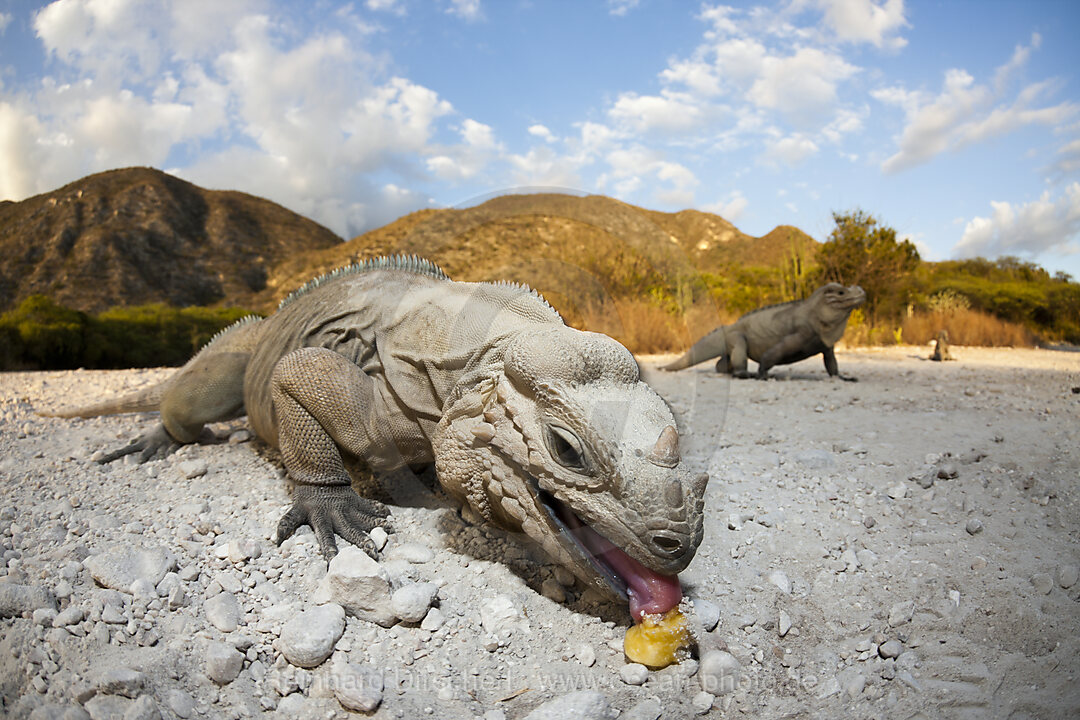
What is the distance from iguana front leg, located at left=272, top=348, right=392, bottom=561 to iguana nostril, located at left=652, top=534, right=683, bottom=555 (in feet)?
5.62

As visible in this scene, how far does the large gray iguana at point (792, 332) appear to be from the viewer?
8.91 m

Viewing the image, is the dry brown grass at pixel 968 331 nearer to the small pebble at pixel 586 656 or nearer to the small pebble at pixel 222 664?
the small pebble at pixel 586 656

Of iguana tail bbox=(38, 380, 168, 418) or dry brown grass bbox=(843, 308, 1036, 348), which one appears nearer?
iguana tail bbox=(38, 380, 168, 418)

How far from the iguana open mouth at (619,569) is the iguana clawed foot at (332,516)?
1.14 metres

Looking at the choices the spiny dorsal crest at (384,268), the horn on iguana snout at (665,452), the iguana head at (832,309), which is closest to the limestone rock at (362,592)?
the horn on iguana snout at (665,452)

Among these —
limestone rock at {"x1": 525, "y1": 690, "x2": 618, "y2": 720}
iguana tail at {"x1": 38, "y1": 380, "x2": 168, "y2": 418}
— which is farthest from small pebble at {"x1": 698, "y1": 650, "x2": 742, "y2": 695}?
iguana tail at {"x1": 38, "y1": 380, "x2": 168, "y2": 418}

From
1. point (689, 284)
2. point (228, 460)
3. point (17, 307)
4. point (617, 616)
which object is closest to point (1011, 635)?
point (617, 616)

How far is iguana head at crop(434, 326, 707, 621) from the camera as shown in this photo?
1872mm

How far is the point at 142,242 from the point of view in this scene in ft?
45.6

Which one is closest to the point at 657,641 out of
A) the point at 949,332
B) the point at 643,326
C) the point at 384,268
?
the point at 384,268

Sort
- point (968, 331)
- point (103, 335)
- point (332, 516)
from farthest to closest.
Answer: point (968, 331) < point (103, 335) < point (332, 516)

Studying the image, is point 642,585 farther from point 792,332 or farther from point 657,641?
point 792,332

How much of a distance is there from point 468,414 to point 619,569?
854 mm

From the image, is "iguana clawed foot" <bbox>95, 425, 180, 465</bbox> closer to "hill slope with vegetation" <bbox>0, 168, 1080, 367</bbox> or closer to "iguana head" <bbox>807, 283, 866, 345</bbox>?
"hill slope with vegetation" <bbox>0, 168, 1080, 367</bbox>
